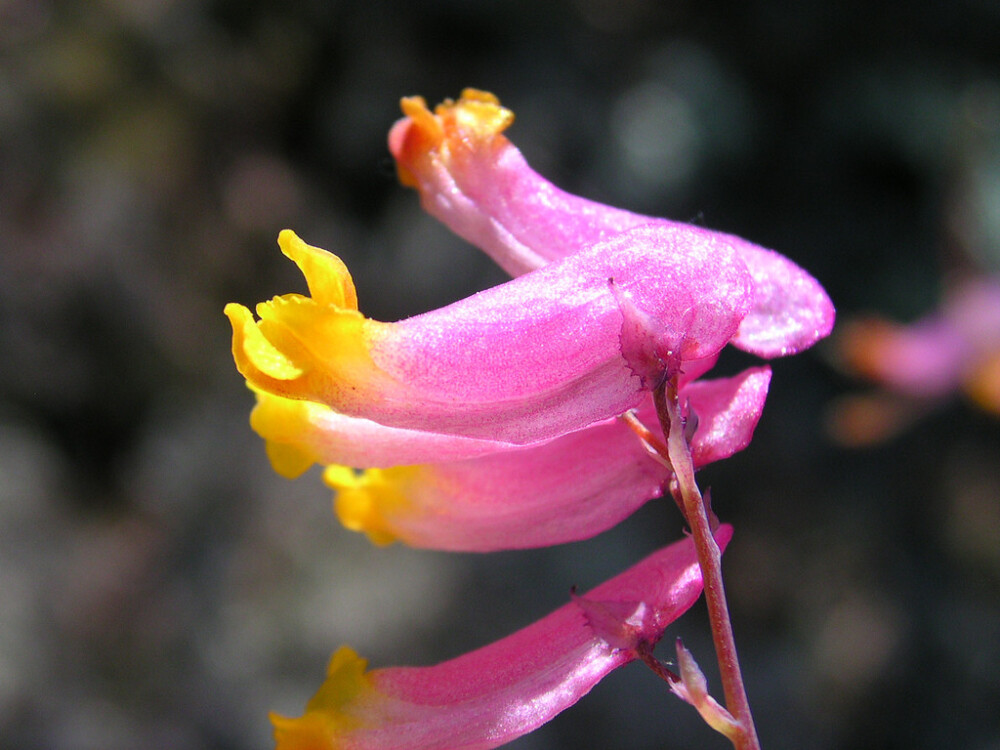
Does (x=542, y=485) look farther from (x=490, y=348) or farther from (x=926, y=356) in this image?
(x=926, y=356)

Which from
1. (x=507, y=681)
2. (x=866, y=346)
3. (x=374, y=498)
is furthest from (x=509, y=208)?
(x=866, y=346)

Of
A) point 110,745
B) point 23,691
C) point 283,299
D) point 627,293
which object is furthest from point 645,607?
point 23,691

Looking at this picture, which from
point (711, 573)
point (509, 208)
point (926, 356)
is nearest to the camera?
point (711, 573)

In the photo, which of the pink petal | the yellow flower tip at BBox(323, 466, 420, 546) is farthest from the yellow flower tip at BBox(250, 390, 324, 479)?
the yellow flower tip at BBox(323, 466, 420, 546)

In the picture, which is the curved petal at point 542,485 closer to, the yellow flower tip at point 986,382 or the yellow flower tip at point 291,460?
the yellow flower tip at point 291,460

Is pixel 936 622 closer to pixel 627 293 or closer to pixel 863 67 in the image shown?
pixel 863 67

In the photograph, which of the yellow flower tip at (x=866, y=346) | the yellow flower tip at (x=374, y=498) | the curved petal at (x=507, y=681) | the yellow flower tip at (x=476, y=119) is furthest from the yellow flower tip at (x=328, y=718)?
the yellow flower tip at (x=866, y=346)

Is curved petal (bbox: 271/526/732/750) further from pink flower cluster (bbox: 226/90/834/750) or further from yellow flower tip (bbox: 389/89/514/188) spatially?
yellow flower tip (bbox: 389/89/514/188)

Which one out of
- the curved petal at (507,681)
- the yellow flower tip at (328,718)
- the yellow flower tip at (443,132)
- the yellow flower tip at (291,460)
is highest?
the yellow flower tip at (443,132)
